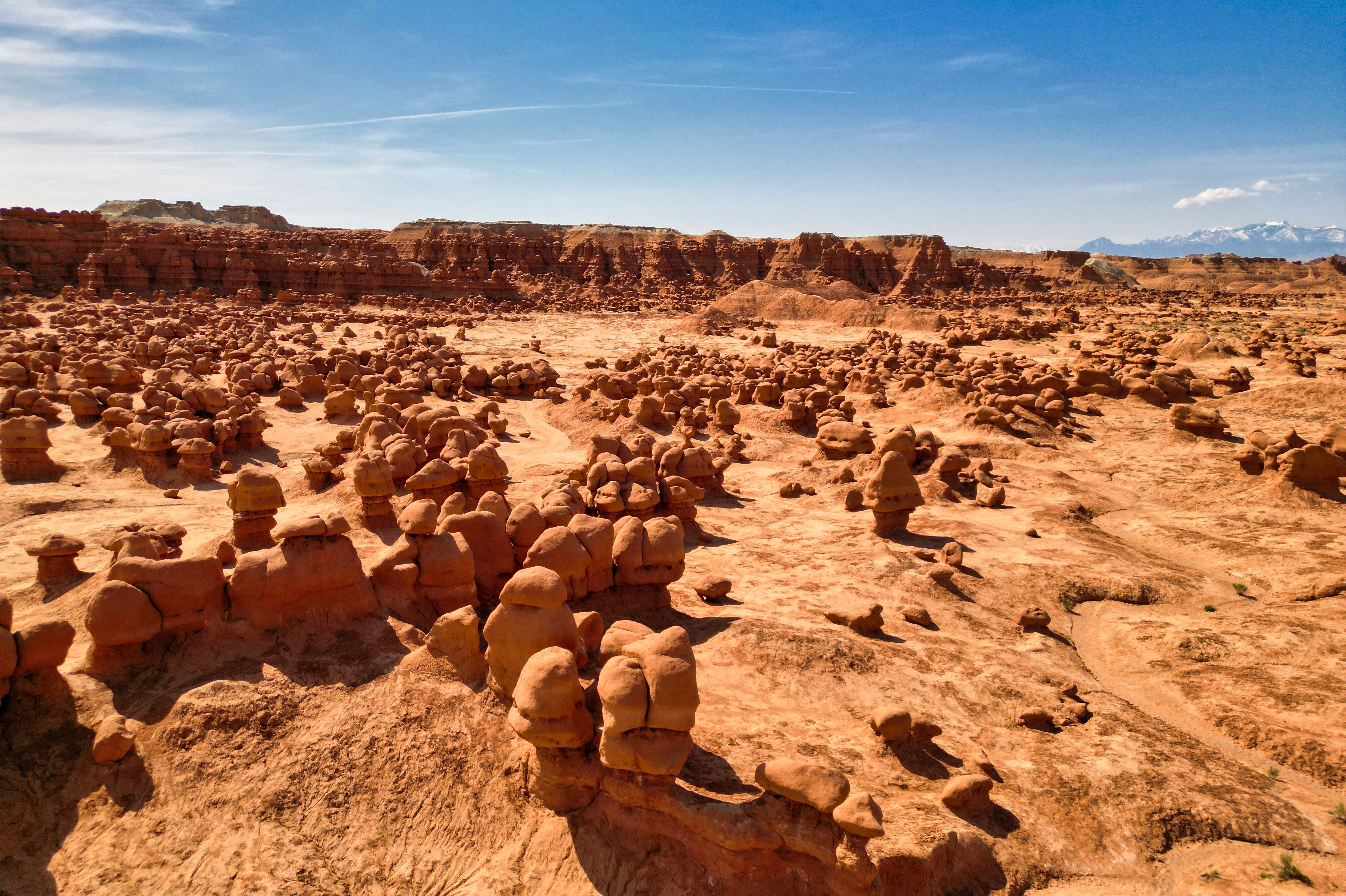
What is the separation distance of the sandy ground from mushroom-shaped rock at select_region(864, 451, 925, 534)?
0.92 feet

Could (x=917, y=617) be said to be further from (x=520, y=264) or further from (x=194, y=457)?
(x=520, y=264)

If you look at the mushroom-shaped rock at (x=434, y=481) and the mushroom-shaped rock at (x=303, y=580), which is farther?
the mushroom-shaped rock at (x=434, y=481)

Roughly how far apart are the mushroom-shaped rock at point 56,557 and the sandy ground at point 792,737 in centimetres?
18

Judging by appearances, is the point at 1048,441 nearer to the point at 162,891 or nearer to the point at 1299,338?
the point at 162,891

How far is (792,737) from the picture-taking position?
197 inches

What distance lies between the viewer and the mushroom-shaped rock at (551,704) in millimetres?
4195

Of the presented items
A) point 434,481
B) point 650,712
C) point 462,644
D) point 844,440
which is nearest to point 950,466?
point 844,440

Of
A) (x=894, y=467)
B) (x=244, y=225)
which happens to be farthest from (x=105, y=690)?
(x=244, y=225)

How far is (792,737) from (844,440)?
340 inches

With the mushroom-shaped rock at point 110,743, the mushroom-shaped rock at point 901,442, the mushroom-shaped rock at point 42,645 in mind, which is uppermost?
the mushroom-shaped rock at point 901,442

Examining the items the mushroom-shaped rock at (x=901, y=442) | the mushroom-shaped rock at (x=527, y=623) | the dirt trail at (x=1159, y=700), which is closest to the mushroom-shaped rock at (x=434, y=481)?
the mushroom-shaped rock at (x=527, y=623)

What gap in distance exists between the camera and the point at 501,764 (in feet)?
15.7

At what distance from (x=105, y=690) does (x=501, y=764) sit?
2.70 metres

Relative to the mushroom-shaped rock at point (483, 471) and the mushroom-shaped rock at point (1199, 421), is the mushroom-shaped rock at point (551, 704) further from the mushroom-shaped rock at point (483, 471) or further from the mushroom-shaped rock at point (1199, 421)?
the mushroom-shaped rock at point (1199, 421)
